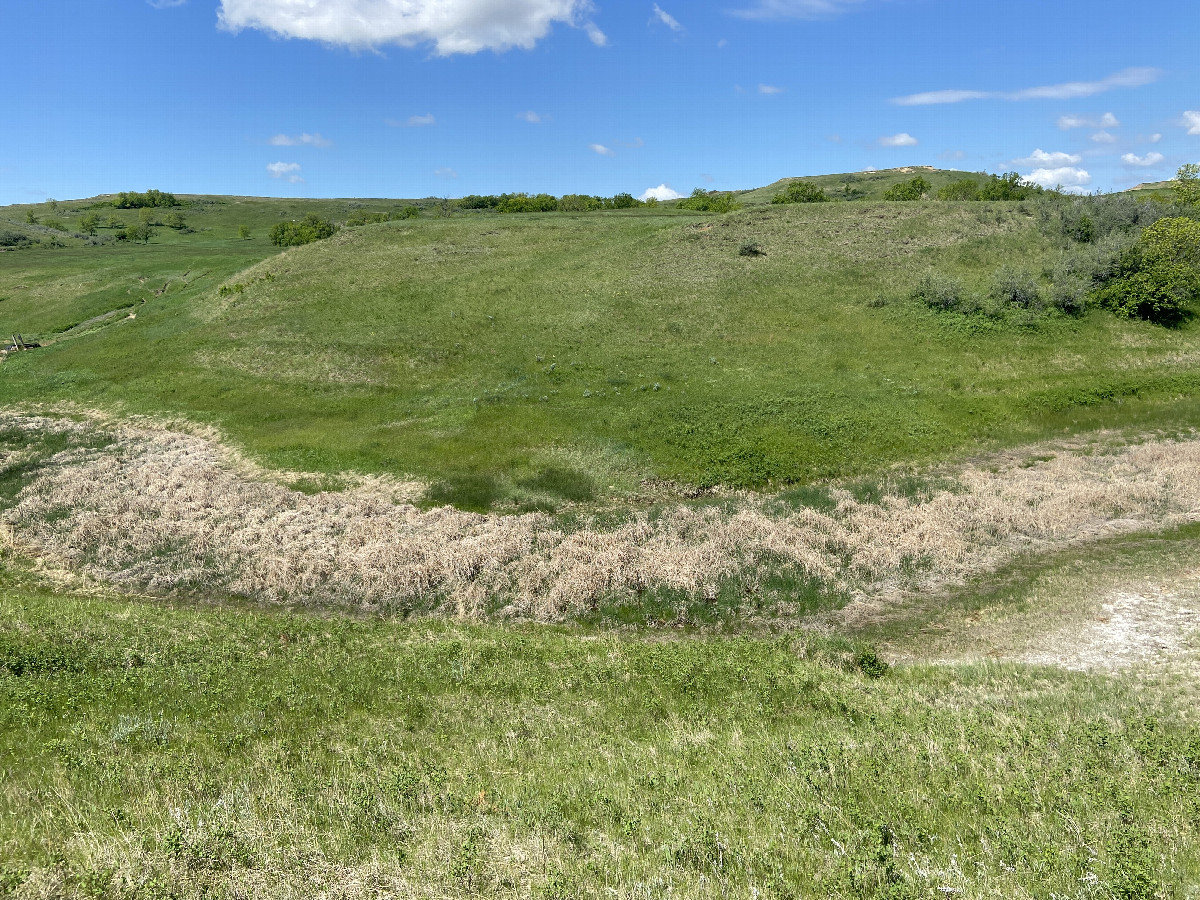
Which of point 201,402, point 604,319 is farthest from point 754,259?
point 201,402

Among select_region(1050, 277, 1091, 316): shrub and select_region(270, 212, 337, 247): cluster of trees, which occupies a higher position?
select_region(270, 212, 337, 247): cluster of trees

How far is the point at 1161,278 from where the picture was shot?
4906cm

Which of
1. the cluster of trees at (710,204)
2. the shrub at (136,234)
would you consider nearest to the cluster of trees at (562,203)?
the cluster of trees at (710,204)

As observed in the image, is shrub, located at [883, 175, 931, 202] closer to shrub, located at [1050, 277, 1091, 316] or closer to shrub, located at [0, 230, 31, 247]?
shrub, located at [1050, 277, 1091, 316]

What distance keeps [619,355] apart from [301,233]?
89064 mm

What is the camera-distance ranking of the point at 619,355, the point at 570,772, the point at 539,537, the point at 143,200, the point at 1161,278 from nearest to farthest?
the point at 570,772
the point at 539,537
the point at 619,355
the point at 1161,278
the point at 143,200

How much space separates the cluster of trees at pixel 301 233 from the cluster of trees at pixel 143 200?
112881 millimetres

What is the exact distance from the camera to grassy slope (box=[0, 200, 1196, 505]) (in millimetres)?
36219

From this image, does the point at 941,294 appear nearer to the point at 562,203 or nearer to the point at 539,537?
the point at 539,537

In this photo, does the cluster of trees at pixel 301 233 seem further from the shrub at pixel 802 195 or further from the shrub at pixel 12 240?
the shrub at pixel 802 195

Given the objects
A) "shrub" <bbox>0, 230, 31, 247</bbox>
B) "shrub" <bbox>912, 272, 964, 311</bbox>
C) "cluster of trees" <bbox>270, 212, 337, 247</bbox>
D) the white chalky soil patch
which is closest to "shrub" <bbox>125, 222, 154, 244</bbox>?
"shrub" <bbox>0, 230, 31, 247</bbox>

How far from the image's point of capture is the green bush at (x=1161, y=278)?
48562mm

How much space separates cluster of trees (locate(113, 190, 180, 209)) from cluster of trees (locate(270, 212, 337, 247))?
4444 inches

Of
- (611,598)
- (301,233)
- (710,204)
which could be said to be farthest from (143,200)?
(611,598)
